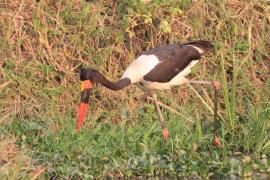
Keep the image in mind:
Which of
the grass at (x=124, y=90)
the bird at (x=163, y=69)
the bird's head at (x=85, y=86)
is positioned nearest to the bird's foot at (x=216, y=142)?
the grass at (x=124, y=90)

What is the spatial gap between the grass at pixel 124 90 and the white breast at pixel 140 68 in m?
0.43

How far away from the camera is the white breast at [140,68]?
715 centimetres

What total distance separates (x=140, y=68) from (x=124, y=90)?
78cm

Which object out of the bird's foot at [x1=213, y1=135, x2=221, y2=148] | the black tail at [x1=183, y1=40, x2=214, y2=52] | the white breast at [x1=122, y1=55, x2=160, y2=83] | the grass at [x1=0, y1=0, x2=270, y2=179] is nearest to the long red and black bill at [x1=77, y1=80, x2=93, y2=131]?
the grass at [x1=0, y1=0, x2=270, y2=179]

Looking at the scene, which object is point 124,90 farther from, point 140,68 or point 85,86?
point 85,86

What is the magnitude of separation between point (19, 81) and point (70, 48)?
2.25 feet

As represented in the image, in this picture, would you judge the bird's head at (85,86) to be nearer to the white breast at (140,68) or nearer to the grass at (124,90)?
the grass at (124,90)

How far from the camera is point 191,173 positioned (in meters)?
5.99

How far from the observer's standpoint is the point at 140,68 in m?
7.17

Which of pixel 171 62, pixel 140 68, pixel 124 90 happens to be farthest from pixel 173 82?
pixel 124 90

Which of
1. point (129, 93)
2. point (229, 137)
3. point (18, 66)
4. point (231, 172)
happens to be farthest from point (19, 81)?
point (231, 172)

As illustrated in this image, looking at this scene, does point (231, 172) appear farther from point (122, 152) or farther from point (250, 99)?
point (250, 99)

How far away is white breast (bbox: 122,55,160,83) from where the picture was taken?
23.5 ft

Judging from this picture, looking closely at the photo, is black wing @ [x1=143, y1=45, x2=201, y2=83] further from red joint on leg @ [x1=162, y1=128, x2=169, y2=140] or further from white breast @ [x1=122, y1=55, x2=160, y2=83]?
red joint on leg @ [x1=162, y1=128, x2=169, y2=140]
